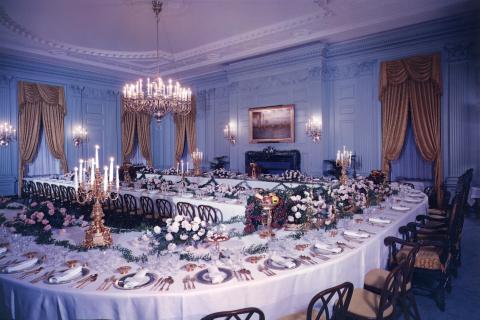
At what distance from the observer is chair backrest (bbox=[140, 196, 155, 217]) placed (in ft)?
19.2

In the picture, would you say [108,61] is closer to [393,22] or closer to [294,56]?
[294,56]

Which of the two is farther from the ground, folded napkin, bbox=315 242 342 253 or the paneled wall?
the paneled wall

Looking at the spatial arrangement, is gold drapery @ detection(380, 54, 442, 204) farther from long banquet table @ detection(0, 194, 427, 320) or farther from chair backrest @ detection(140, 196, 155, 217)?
long banquet table @ detection(0, 194, 427, 320)

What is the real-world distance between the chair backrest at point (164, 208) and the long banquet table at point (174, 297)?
9.84 ft

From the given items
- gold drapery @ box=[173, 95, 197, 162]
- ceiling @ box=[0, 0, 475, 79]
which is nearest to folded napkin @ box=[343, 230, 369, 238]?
ceiling @ box=[0, 0, 475, 79]

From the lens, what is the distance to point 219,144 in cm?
1158

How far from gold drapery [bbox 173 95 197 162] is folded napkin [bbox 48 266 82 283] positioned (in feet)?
33.4

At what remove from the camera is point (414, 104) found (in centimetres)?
757

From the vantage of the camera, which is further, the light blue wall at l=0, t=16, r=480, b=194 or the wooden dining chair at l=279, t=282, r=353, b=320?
the light blue wall at l=0, t=16, r=480, b=194

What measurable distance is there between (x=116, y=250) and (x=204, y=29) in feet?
20.5

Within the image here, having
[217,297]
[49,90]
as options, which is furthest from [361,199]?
[49,90]

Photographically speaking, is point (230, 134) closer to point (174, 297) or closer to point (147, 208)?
point (147, 208)

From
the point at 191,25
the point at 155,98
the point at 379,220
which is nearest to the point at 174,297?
the point at 379,220

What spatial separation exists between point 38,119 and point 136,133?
138 inches
